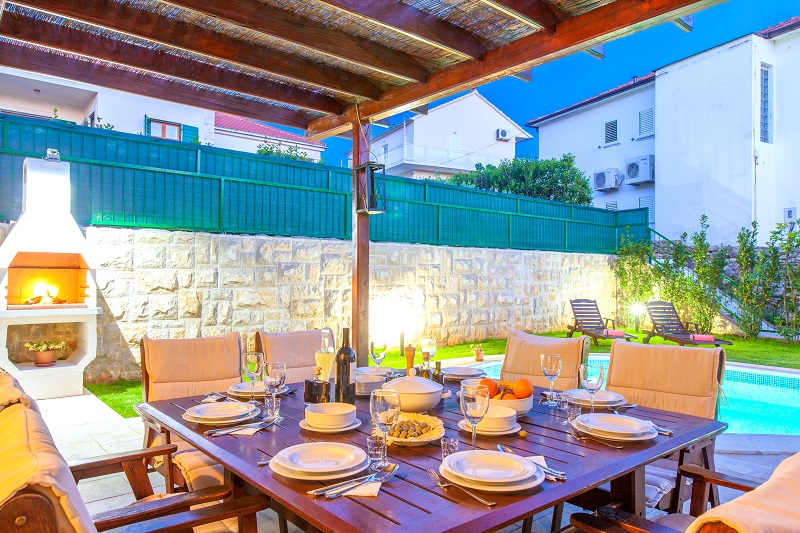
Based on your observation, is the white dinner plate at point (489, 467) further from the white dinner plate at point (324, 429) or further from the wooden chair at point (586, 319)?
the wooden chair at point (586, 319)

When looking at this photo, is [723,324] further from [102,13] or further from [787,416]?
[102,13]

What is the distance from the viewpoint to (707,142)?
42.6 feet

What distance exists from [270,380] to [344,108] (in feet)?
10.6

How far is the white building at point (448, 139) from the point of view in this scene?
64.8ft

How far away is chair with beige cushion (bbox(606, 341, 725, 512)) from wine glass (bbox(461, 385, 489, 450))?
2.96ft

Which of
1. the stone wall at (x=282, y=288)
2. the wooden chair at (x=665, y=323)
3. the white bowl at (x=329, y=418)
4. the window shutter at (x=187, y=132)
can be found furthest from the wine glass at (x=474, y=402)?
the window shutter at (x=187, y=132)

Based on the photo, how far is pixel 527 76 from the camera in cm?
420

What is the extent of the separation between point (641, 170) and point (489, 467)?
1545 cm

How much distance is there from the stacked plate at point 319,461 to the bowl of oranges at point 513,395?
66cm

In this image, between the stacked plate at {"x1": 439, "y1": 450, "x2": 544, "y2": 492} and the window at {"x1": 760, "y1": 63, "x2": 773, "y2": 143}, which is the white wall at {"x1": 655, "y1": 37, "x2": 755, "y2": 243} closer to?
the window at {"x1": 760, "y1": 63, "x2": 773, "y2": 143}

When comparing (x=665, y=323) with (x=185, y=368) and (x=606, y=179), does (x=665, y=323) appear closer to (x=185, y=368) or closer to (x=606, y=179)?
(x=606, y=179)

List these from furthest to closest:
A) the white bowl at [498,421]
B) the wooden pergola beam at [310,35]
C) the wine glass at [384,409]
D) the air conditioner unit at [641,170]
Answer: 1. the air conditioner unit at [641,170]
2. the wooden pergola beam at [310,35]
3. the white bowl at [498,421]
4. the wine glass at [384,409]

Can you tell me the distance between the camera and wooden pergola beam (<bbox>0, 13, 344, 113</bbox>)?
3266 millimetres

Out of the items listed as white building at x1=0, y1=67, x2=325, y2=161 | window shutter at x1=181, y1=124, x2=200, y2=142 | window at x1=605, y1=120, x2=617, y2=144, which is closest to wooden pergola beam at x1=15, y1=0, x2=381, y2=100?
white building at x1=0, y1=67, x2=325, y2=161
